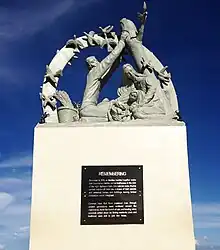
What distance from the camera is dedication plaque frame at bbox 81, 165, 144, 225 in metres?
6.14

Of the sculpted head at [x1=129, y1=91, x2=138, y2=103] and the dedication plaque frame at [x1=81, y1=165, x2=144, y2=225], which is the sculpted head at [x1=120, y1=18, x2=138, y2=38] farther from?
the dedication plaque frame at [x1=81, y1=165, x2=144, y2=225]

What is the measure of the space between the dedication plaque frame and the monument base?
0.08 metres

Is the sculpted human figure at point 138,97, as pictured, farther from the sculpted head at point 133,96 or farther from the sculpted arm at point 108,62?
the sculpted arm at point 108,62

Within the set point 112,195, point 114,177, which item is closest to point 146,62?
point 114,177

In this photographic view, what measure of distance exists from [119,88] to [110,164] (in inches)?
77.2

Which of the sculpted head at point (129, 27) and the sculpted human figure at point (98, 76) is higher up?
the sculpted head at point (129, 27)

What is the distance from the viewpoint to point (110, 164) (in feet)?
21.1

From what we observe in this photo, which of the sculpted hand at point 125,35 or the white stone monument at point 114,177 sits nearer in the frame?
the white stone monument at point 114,177

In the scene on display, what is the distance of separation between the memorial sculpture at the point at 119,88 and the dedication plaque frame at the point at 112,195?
1.06 meters

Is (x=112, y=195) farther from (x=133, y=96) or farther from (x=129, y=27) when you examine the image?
(x=129, y=27)

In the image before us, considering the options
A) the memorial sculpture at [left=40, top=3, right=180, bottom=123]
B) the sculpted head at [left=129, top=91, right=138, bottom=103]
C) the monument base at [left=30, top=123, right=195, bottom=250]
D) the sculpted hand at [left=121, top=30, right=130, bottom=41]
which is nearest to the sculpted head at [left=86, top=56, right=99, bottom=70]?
the memorial sculpture at [left=40, top=3, right=180, bottom=123]

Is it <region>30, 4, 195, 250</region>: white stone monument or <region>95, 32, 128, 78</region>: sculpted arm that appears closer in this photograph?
<region>30, 4, 195, 250</region>: white stone monument

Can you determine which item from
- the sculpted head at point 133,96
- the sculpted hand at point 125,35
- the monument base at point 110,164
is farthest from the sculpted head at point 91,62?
the monument base at point 110,164

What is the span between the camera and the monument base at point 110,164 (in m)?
6.05
